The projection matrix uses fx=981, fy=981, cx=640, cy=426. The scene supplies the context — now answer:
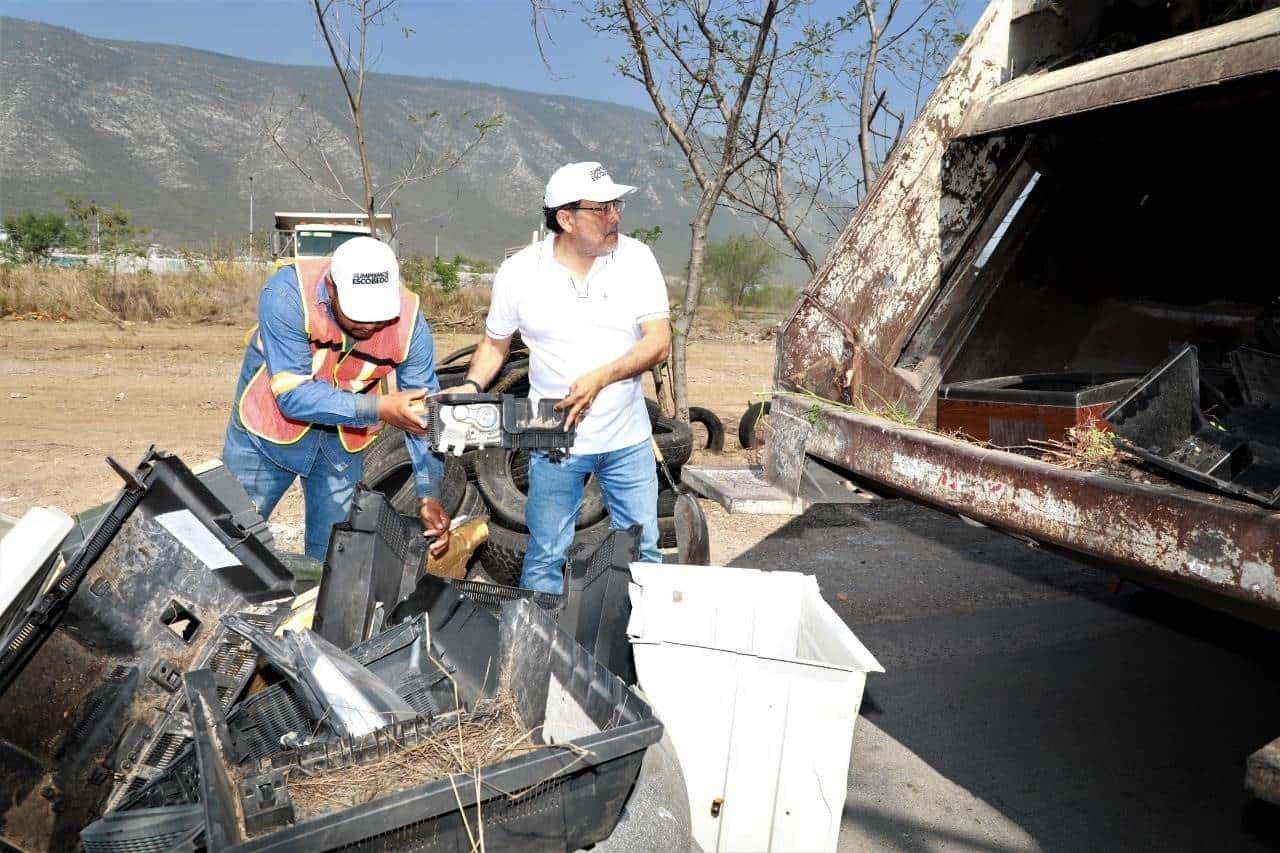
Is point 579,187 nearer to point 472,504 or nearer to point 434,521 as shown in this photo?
point 434,521

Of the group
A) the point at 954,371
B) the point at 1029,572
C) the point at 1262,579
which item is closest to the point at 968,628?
the point at 1029,572

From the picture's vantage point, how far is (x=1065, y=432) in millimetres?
2816

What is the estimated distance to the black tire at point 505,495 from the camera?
4902 mm

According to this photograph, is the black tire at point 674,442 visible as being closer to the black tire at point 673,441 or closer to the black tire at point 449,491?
the black tire at point 673,441

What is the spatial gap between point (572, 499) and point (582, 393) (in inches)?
20.2

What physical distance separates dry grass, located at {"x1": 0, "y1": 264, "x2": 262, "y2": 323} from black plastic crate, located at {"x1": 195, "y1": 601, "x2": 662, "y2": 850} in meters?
17.3

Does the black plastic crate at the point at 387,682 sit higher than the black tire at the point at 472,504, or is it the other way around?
the black plastic crate at the point at 387,682

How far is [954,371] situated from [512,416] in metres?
1.74

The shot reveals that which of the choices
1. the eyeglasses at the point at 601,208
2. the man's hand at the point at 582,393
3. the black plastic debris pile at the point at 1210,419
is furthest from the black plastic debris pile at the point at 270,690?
the black plastic debris pile at the point at 1210,419

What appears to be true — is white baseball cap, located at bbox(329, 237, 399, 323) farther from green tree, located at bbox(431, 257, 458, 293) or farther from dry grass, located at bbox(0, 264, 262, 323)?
green tree, located at bbox(431, 257, 458, 293)

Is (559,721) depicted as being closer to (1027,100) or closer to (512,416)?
(512,416)

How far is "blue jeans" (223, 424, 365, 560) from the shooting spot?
3537 millimetres

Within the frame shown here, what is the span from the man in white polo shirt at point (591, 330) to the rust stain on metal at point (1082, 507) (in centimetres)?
72

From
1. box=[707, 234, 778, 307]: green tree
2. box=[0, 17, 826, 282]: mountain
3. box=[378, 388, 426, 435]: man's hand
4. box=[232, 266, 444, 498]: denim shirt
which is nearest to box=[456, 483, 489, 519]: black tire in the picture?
box=[232, 266, 444, 498]: denim shirt
